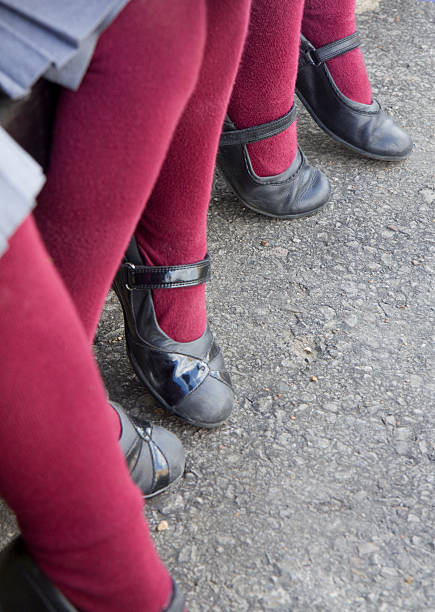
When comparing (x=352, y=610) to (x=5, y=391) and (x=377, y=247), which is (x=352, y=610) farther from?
(x=377, y=247)

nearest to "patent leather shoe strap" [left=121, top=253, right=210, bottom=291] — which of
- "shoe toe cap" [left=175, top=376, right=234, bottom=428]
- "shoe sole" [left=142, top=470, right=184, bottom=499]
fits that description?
"shoe toe cap" [left=175, top=376, right=234, bottom=428]

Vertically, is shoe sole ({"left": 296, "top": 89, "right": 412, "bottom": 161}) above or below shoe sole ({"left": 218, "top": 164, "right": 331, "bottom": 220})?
below

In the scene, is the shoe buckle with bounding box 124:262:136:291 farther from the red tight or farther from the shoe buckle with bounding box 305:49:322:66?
the shoe buckle with bounding box 305:49:322:66

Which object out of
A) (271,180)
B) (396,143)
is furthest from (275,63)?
(396,143)

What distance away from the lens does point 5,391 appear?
57 centimetres

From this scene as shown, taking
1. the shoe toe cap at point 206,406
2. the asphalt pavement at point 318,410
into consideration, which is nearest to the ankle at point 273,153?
the asphalt pavement at point 318,410

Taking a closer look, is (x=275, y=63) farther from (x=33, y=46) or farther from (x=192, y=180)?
(x=33, y=46)

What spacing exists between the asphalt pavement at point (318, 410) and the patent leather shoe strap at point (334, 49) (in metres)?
0.24

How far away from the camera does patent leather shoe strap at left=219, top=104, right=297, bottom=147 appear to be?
1.44 metres

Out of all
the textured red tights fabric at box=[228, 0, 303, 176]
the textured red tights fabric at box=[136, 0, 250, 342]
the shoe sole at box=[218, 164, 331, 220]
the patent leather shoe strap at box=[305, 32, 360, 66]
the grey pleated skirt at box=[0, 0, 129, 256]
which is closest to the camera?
the grey pleated skirt at box=[0, 0, 129, 256]

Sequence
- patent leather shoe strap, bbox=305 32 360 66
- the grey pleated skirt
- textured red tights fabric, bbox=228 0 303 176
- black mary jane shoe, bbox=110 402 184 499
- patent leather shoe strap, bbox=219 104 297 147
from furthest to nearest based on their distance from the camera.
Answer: patent leather shoe strap, bbox=305 32 360 66 → patent leather shoe strap, bbox=219 104 297 147 → textured red tights fabric, bbox=228 0 303 176 → black mary jane shoe, bbox=110 402 184 499 → the grey pleated skirt

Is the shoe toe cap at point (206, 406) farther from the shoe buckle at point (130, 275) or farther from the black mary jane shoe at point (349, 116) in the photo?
the black mary jane shoe at point (349, 116)

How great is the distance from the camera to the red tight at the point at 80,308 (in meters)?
0.58

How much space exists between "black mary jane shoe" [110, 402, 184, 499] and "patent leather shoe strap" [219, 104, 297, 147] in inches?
27.2
